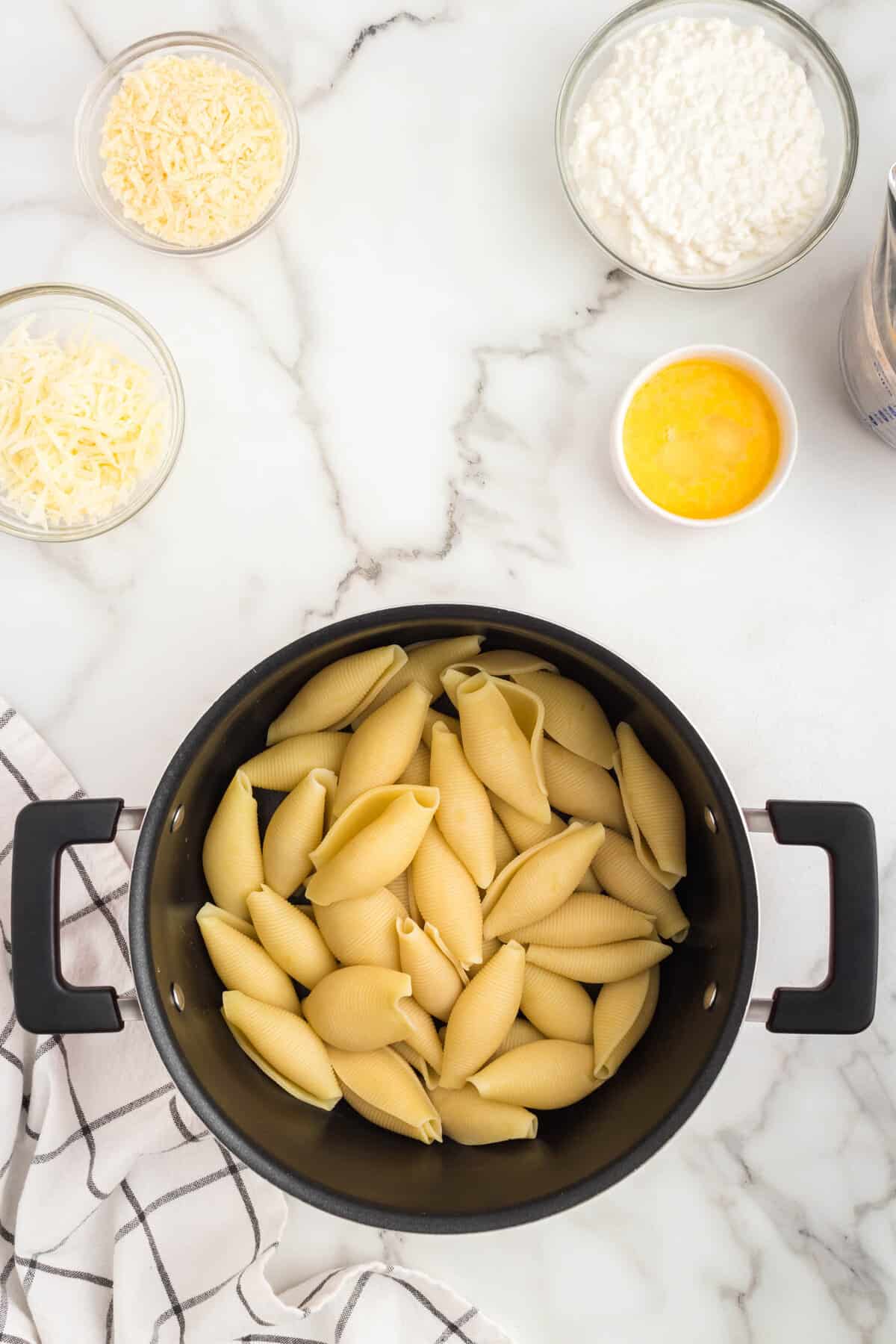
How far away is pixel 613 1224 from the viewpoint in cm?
77

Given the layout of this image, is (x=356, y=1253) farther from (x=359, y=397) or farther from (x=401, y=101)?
(x=401, y=101)

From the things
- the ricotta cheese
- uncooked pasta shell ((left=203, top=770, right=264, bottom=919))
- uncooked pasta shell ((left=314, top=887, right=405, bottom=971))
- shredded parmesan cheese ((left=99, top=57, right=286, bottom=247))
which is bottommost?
uncooked pasta shell ((left=314, top=887, right=405, bottom=971))

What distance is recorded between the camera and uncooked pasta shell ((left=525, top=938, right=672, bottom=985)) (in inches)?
26.5

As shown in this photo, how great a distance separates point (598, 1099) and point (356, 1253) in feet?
0.77

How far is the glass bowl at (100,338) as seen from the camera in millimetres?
741

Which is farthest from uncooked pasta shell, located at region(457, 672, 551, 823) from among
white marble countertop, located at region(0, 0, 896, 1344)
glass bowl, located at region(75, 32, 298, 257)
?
glass bowl, located at region(75, 32, 298, 257)

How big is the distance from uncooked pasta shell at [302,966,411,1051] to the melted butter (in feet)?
1.16

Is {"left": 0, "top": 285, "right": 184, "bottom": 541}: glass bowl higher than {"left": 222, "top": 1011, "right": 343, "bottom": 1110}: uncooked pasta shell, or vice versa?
{"left": 0, "top": 285, "right": 184, "bottom": 541}: glass bowl

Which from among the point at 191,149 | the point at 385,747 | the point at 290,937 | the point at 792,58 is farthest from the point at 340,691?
the point at 792,58

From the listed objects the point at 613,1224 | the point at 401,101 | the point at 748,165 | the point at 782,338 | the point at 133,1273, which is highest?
the point at 401,101

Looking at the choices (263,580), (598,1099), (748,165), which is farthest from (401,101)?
(598,1099)

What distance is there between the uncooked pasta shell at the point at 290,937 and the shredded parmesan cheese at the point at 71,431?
28 cm

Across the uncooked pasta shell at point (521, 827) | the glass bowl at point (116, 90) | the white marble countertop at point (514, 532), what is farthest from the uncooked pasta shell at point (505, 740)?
the glass bowl at point (116, 90)

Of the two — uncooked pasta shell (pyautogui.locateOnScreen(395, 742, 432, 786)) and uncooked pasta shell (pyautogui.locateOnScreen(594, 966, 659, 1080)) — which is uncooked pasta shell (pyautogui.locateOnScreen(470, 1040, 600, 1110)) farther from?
uncooked pasta shell (pyautogui.locateOnScreen(395, 742, 432, 786))
